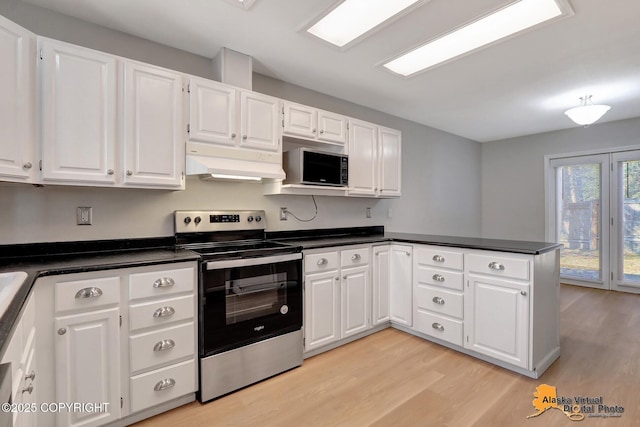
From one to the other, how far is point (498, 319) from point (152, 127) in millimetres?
2891

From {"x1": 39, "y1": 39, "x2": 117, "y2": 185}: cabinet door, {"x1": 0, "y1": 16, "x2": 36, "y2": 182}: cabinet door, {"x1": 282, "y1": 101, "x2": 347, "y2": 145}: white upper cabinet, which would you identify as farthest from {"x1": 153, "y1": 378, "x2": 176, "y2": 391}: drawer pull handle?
{"x1": 282, "y1": 101, "x2": 347, "y2": 145}: white upper cabinet

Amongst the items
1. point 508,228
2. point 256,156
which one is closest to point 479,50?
point 256,156

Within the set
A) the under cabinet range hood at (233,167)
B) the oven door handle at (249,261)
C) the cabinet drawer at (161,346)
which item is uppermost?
the under cabinet range hood at (233,167)

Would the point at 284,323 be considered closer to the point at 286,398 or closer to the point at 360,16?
the point at 286,398

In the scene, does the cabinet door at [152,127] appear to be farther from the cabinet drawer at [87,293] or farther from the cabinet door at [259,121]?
the cabinet drawer at [87,293]

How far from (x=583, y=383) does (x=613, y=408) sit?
282 millimetres

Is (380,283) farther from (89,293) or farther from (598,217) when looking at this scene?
(598,217)

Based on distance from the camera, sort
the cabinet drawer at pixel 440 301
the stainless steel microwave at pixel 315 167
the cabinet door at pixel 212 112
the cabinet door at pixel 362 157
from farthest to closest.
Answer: the cabinet door at pixel 362 157
the stainless steel microwave at pixel 315 167
the cabinet drawer at pixel 440 301
the cabinet door at pixel 212 112

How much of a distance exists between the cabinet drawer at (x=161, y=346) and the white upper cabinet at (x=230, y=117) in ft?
4.00

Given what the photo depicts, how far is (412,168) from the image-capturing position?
458 centimetres

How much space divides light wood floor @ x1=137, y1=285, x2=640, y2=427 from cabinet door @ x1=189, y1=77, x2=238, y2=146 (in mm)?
1826

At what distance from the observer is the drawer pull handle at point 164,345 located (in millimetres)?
1870

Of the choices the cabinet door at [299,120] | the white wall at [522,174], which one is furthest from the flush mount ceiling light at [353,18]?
the white wall at [522,174]

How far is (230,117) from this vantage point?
2.42 metres
